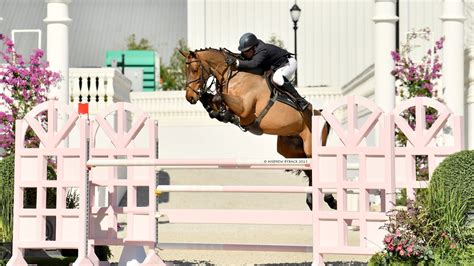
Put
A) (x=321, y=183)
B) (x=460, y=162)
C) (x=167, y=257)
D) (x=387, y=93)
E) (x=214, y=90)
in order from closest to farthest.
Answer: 1. (x=460, y=162)
2. (x=321, y=183)
3. (x=214, y=90)
4. (x=167, y=257)
5. (x=387, y=93)

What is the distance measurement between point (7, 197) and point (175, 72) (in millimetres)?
24557

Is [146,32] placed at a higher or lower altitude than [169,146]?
higher

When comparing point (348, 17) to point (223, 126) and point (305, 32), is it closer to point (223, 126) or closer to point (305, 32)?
point (305, 32)

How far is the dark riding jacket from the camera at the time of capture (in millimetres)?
Answer: 9508

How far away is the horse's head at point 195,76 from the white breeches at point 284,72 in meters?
0.67

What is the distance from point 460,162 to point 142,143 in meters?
18.0

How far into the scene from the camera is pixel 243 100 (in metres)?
9.33

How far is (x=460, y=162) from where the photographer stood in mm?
7977

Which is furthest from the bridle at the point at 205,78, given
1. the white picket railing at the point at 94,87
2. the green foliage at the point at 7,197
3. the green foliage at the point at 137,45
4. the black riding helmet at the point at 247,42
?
the green foliage at the point at 137,45

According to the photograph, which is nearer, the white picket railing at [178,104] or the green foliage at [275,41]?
the white picket railing at [178,104]

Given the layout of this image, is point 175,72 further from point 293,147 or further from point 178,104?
point 293,147

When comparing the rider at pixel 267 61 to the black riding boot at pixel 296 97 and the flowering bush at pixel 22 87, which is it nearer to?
the black riding boot at pixel 296 97

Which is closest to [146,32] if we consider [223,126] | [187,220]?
[223,126]

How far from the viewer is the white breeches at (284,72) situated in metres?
9.51
